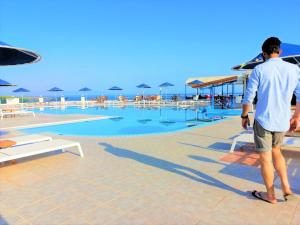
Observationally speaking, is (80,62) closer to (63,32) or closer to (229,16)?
(63,32)

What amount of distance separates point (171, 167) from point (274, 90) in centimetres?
200

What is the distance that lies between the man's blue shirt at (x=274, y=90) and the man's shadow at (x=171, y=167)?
36.4 inches

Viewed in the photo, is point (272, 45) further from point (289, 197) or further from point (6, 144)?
point (6, 144)

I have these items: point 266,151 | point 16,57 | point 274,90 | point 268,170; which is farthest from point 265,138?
point 16,57

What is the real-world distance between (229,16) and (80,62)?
18272 mm

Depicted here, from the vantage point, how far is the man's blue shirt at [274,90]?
2.28m

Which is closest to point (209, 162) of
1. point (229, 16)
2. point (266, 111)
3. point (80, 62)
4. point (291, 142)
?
point (291, 142)

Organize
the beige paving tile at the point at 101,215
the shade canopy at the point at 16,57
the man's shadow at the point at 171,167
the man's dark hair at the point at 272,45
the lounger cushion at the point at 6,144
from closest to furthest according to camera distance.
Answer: the beige paving tile at the point at 101,215 → the man's dark hair at the point at 272,45 → the man's shadow at the point at 171,167 → the lounger cushion at the point at 6,144 → the shade canopy at the point at 16,57

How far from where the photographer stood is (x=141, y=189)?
2896 millimetres

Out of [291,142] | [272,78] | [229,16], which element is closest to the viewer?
[272,78]

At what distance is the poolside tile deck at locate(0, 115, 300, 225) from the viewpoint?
2232 millimetres

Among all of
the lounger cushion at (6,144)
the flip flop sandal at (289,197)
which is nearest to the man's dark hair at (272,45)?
the flip flop sandal at (289,197)

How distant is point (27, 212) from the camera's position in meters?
2.37

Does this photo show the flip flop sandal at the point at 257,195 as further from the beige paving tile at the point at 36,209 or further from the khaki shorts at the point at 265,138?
the beige paving tile at the point at 36,209
